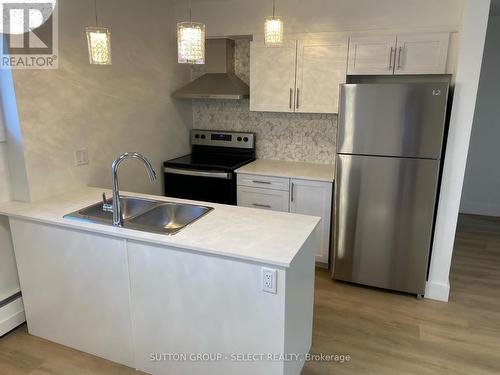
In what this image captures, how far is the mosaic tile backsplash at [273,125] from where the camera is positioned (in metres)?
3.78

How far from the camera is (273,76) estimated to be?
3492 mm

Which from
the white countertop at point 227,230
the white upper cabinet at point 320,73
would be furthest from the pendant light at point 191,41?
the white upper cabinet at point 320,73

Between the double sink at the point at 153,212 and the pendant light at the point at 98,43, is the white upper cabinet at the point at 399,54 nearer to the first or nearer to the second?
the double sink at the point at 153,212

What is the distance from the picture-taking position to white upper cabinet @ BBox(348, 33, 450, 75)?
9.74 ft

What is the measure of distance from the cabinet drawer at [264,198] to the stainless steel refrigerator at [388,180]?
21.8 inches

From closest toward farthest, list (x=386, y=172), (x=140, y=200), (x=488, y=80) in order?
→ (x=140, y=200) → (x=386, y=172) → (x=488, y=80)

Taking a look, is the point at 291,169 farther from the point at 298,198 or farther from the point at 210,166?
the point at 210,166

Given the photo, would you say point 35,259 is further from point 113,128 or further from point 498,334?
point 498,334

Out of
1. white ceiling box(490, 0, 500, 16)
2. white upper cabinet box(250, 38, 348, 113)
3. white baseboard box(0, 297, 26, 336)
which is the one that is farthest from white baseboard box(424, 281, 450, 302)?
white baseboard box(0, 297, 26, 336)

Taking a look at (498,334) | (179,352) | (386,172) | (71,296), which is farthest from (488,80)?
(71,296)

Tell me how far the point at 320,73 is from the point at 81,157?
2094mm

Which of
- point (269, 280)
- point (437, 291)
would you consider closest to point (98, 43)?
point (269, 280)

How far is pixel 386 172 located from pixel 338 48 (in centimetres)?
117

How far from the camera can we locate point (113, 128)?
3117 mm
